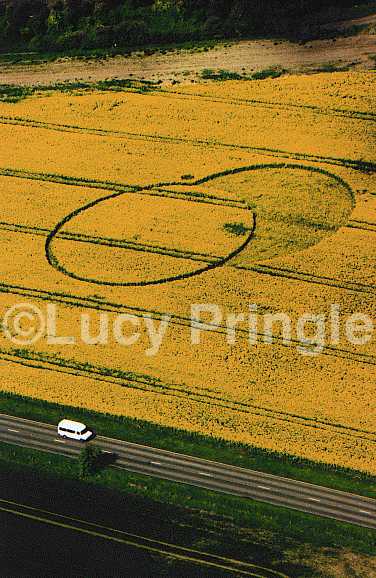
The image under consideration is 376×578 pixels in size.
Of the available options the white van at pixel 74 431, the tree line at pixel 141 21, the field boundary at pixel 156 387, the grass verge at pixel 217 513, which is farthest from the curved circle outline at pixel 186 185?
the tree line at pixel 141 21

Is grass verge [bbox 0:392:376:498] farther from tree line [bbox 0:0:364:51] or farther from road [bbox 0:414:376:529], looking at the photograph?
tree line [bbox 0:0:364:51]

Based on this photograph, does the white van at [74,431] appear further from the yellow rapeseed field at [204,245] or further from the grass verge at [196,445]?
the yellow rapeseed field at [204,245]

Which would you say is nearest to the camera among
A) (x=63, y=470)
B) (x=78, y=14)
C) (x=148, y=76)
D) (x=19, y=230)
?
(x=63, y=470)

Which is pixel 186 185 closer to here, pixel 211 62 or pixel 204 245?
pixel 204 245

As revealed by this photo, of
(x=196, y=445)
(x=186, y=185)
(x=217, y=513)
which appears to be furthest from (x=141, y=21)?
(x=217, y=513)

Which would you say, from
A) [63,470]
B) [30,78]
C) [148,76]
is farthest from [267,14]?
[63,470]

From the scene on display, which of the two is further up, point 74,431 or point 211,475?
point 74,431

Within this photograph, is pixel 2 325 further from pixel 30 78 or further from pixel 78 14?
pixel 78 14
